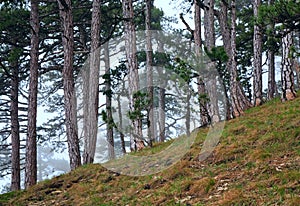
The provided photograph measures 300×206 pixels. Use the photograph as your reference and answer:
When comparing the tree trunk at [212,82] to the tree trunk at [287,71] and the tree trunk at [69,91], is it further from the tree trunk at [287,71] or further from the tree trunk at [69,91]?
the tree trunk at [69,91]

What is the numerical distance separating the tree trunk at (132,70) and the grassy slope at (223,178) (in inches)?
38.6

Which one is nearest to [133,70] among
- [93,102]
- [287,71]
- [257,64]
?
[93,102]

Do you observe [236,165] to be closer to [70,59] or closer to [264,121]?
[264,121]

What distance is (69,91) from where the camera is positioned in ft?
33.9

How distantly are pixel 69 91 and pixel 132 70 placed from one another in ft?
6.02

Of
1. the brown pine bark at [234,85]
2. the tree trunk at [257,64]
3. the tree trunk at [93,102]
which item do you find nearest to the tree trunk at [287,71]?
the brown pine bark at [234,85]

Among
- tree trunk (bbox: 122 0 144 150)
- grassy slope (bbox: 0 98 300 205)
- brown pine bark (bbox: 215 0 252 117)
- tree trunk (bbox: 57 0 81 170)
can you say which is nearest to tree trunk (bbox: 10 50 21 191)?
tree trunk (bbox: 57 0 81 170)

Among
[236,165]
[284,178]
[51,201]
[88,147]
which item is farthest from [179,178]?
[88,147]

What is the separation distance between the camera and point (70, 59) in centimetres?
1046

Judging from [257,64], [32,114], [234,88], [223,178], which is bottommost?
[223,178]

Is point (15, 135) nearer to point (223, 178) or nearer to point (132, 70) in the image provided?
point (132, 70)

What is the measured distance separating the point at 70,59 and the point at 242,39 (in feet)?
21.4

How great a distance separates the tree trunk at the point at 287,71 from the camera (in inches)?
355

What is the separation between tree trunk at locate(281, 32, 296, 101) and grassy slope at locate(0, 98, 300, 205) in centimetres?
70
